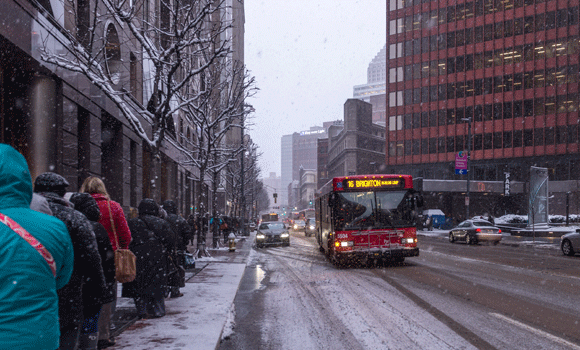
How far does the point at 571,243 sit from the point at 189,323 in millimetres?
18109

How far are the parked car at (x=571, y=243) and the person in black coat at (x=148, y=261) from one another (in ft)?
59.0

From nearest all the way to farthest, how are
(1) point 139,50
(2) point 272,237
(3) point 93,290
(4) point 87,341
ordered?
(3) point 93,290, (4) point 87,341, (1) point 139,50, (2) point 272,237

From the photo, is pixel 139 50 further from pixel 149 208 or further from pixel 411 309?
pixel 411 309

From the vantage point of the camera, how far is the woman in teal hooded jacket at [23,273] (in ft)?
8.09

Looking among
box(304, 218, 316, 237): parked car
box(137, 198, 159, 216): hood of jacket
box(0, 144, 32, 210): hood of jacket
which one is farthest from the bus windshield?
box(304, 218, 316, 237): parked car

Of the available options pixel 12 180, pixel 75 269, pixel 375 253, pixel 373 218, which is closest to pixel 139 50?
pixel 373 218

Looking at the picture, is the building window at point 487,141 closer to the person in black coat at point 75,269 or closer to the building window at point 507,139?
the building window at point 507,139

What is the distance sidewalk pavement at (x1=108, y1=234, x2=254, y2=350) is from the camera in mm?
6250

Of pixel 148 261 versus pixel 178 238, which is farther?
pixel 178 238

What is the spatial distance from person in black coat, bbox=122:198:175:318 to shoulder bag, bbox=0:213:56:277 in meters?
4.90

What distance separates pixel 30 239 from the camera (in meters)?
2.56

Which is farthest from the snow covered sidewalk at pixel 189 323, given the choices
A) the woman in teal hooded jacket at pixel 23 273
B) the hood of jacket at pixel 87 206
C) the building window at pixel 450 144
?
the building window at pixel 450 144

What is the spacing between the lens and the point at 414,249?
15.5 meters

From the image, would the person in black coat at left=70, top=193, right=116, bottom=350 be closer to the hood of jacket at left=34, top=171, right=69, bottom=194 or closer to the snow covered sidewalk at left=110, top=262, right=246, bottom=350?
the hood of jacket at left=34, top=171, right=69, bottom=194
